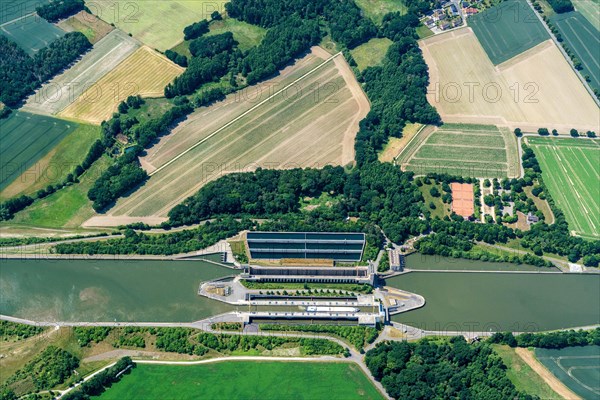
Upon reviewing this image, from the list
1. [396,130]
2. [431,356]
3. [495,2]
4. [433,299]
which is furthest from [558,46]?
[431,356]

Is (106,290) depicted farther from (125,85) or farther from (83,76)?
(83,76)

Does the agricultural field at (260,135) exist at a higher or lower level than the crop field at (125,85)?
lower

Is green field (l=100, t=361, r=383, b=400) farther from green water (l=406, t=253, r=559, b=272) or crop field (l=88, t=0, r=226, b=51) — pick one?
crop field (l=88, t=0, r=226, b=51)

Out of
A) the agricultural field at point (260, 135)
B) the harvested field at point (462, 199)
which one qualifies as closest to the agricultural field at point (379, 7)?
the agricultural field at point (260, 135)

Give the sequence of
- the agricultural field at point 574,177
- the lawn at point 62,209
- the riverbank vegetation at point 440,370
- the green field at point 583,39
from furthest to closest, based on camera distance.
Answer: the green field at point 583,39
the agricultural field at point 574,177
the lawn at point 62,209
the riverbank vegetation at point 440,370

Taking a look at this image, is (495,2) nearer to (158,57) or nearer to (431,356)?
(158,57)

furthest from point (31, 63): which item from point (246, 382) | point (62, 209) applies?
point (246, 382)

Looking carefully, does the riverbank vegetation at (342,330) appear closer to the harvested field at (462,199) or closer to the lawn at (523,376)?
the lawn at (523,376)

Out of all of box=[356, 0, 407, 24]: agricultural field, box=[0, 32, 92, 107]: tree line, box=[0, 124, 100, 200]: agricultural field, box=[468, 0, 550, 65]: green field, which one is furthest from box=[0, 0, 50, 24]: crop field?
box=[468, 0, 550, 65]: green field
